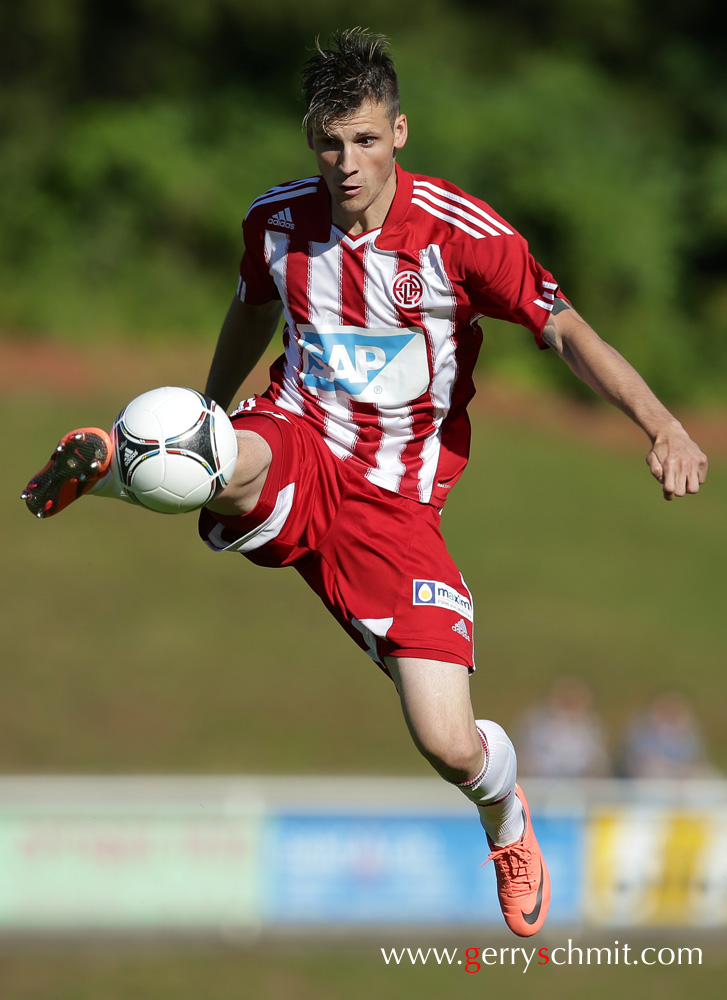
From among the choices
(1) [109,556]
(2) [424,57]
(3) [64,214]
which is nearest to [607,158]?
(2) [424,57]

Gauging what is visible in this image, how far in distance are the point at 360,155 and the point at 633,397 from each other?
1186 millimetres

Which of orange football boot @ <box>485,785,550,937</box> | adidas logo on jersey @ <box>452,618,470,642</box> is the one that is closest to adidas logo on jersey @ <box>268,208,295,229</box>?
adidas logo on jersey @ <box>452,618,470,642</box>

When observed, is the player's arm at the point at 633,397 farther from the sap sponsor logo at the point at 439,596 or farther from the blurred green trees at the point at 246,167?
the blurred green trees at the point at 246,167

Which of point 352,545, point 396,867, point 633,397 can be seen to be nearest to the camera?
point 633,397

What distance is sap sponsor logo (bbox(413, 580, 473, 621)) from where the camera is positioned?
181 inches

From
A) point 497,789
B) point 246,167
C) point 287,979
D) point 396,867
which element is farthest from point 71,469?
point 246,167

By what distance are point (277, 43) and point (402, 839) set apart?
22473mm

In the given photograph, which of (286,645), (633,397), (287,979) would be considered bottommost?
(287,979)

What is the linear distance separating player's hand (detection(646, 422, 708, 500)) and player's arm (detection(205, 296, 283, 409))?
166 centimetres

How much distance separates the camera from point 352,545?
4645 mm

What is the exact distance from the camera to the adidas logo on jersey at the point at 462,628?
4.60 metres

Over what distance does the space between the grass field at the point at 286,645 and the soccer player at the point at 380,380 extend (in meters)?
6.59

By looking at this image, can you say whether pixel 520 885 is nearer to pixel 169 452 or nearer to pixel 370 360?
pixel 370 360

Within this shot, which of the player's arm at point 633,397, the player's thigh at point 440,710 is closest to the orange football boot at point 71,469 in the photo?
the player's thigh at point 440,710
